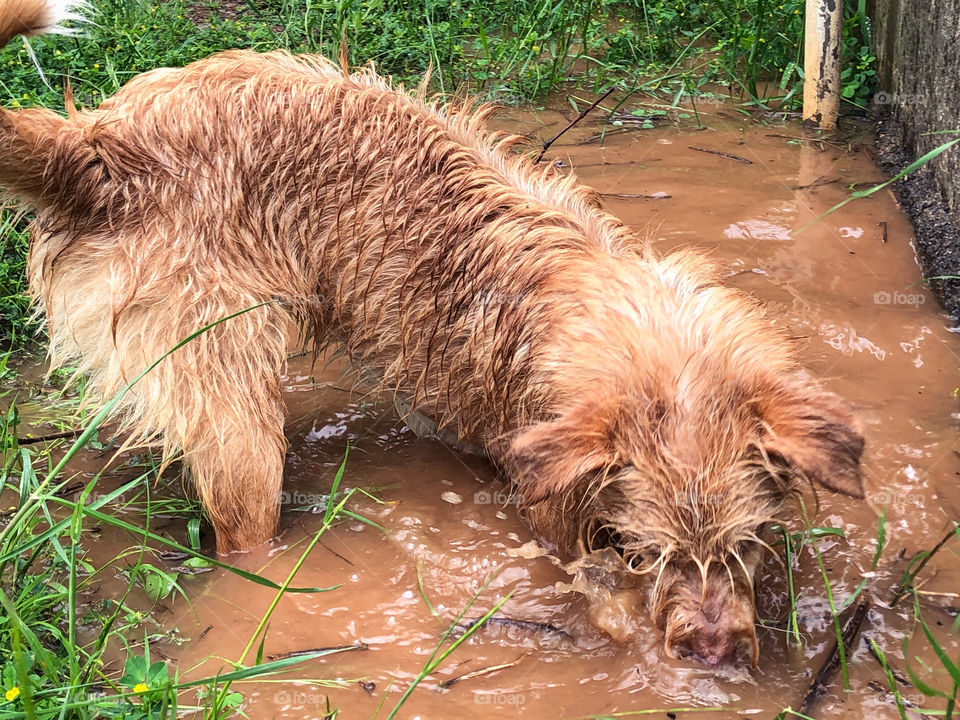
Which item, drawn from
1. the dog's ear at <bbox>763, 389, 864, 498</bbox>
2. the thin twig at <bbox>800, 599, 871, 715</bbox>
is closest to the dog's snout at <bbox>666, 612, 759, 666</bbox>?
the thin twig at <bbox>800, 599, 871, 715</bbox>

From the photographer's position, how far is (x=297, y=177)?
4.00 meters

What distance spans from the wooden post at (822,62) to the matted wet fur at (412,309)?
3.00m

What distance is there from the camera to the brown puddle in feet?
10.8

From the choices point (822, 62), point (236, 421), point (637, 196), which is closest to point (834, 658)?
point (236, 421)

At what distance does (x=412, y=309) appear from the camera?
13.3 ft

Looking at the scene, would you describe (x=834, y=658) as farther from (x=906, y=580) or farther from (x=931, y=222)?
(x=931, y=222)

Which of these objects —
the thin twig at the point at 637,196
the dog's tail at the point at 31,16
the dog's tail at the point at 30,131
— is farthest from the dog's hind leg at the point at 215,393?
the thin twig at the point at 637,196

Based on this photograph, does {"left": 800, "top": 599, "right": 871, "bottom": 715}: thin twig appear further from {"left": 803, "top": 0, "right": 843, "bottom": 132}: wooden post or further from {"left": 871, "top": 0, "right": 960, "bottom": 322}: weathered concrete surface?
{"left": 803, "top": 0, "right": 843, "bottom": 132}: wooden post

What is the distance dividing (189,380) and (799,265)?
11.0 feet

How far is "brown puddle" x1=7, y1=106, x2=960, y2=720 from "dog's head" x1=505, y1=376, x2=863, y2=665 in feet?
0.84

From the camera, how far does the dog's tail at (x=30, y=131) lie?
3.48m

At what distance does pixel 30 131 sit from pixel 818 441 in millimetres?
2921

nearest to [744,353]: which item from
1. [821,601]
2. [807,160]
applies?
[821,601]

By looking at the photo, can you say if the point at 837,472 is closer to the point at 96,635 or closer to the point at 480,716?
the point at 480,716
